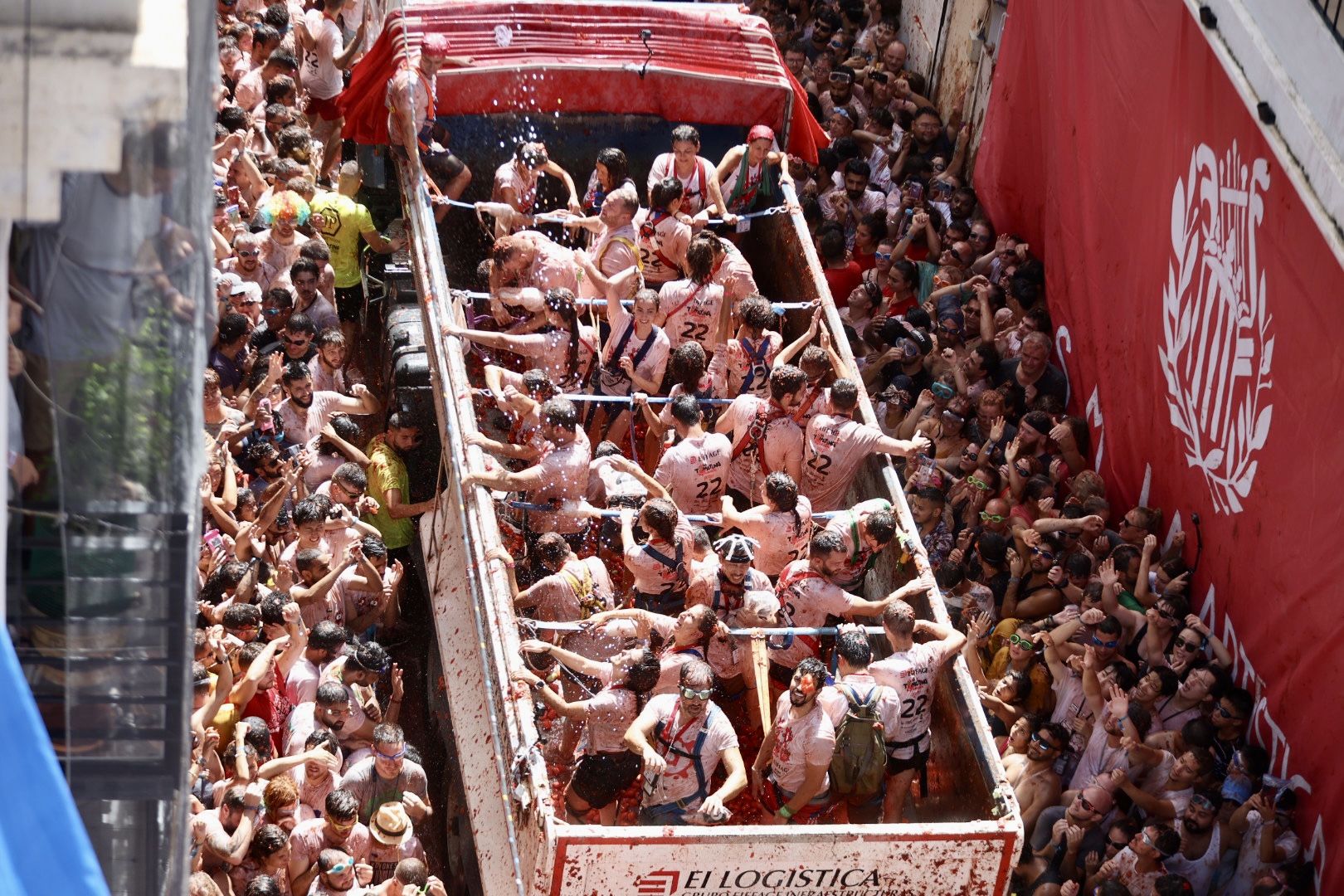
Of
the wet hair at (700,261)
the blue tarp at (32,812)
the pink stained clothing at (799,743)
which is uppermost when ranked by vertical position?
the blue tarp at (32,812)

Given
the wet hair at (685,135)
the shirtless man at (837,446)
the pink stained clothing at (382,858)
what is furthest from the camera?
the wet hair at (685,135)

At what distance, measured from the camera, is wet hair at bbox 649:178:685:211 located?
36.5ft

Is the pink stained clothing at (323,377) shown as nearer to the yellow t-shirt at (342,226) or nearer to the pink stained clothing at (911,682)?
the yellow t-shirt at (342,226)

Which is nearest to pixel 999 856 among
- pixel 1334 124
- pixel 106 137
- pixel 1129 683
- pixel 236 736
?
pixel 1129 683

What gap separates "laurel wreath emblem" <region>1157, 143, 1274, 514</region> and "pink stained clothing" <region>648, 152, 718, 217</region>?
2.86 m


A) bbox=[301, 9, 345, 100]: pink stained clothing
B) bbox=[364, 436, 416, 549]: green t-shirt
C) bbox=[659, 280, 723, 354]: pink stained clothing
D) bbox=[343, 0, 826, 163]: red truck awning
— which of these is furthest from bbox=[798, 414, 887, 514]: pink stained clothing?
bbox=[301, 9, 345, 100]: pink stained clothing

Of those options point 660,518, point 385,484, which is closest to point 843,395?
point 660,518

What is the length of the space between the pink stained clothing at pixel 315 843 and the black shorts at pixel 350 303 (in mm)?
5461

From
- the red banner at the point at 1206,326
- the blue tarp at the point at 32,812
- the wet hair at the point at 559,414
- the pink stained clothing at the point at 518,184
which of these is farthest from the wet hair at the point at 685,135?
the blue tarp at the point at 32,812

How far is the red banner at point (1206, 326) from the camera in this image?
895cm

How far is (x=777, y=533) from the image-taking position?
9031 mm

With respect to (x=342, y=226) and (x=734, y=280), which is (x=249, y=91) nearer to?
(x=342, y=226)

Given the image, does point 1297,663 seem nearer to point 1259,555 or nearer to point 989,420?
point 1259,555

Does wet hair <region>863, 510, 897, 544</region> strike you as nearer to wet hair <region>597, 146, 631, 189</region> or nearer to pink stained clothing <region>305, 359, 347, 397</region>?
pink stained clothing <region>305, 359, 347, 397</region>
